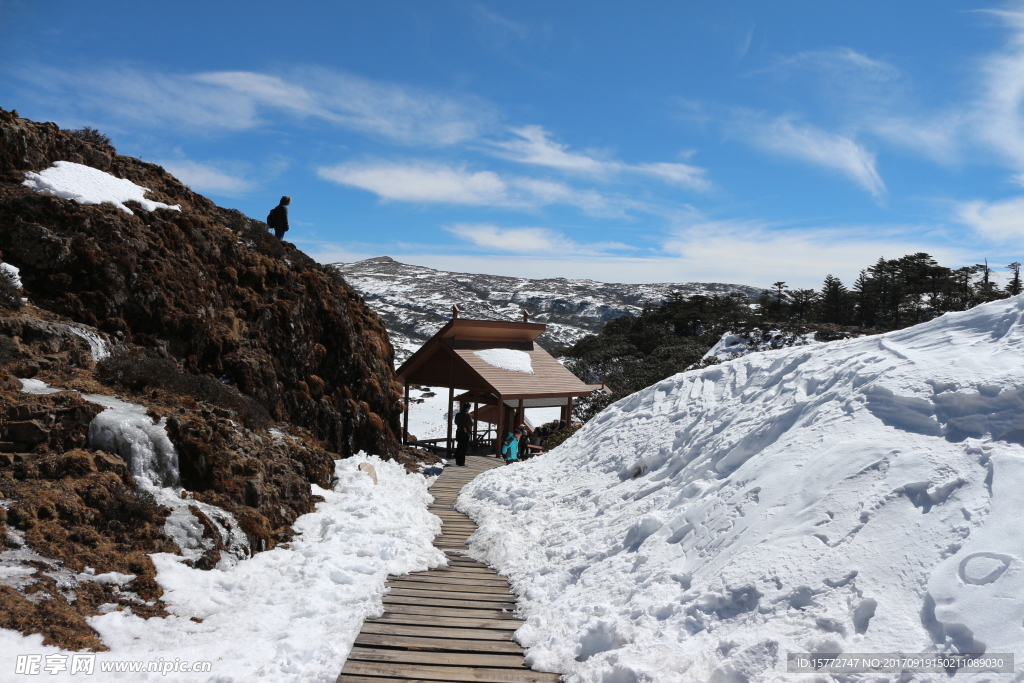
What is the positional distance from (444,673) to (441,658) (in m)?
0.22

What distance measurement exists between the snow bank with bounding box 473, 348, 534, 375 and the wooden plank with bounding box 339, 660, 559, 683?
1314cm

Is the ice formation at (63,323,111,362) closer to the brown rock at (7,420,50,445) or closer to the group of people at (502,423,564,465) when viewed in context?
the brown rock at (7,420,50,445)

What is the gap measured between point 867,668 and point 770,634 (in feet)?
1.87

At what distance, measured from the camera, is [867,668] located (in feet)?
11.0

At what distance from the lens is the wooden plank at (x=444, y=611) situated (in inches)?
218

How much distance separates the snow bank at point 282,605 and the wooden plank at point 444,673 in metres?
0.17

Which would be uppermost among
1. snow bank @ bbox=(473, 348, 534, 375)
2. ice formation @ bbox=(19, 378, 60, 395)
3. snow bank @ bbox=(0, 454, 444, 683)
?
snow bank @ bbox=(473, 348, 534, 375)

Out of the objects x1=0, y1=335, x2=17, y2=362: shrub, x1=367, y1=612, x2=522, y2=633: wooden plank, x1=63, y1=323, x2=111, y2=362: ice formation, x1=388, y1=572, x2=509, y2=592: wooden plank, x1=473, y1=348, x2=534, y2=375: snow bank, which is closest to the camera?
x1=367, y1=612, x2=522, y2=633: wooden plank

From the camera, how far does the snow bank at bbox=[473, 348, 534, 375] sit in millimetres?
17812

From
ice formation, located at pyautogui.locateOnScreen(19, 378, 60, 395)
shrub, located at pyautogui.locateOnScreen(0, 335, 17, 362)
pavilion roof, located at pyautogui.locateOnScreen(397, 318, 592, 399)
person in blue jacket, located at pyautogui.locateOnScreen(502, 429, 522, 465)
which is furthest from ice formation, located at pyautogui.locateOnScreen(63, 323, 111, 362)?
pavilion roof, located at pyautogui.locateOnScreen(397, 318, 592, 399)

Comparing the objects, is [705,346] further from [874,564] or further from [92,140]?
[874,564]

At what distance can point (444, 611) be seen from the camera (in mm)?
5633

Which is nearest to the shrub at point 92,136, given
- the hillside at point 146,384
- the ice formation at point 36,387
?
the hillside at point 146,384

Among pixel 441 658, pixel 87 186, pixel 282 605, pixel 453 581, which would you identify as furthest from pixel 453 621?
pixel 87 186
